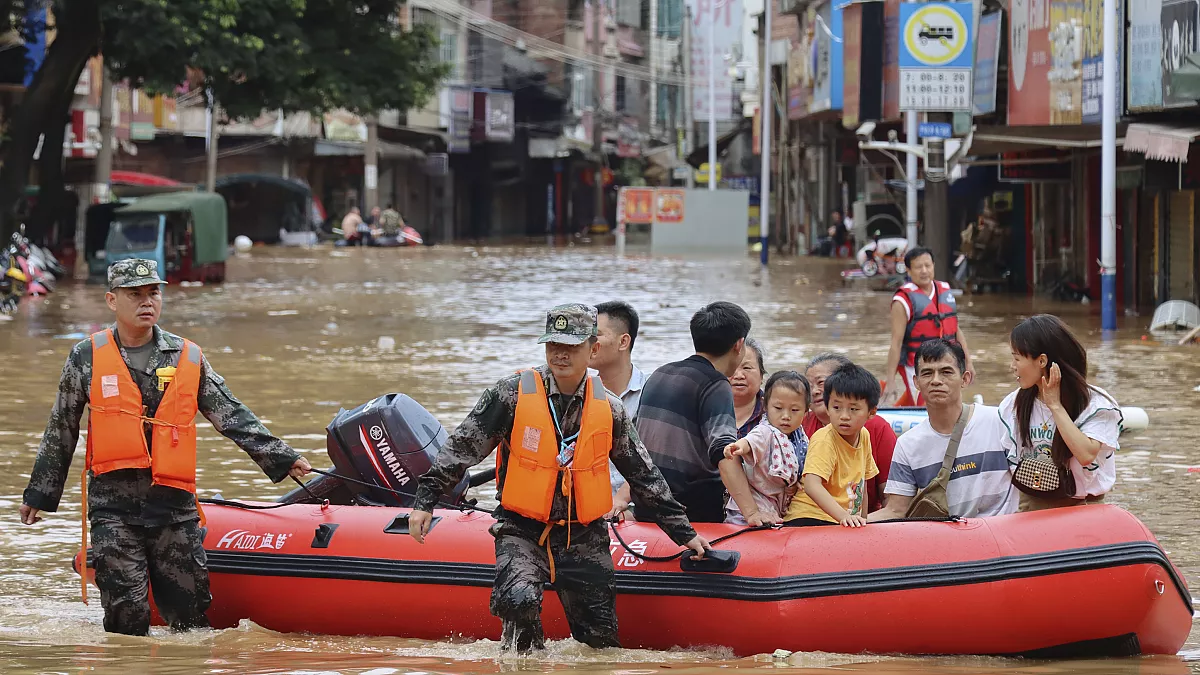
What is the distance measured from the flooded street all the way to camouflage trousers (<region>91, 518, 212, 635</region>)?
100mm

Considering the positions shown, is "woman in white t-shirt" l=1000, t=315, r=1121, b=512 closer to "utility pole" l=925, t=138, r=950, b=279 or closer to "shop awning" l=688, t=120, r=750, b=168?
"utility pole" l=925, t=138, r=950, b=279

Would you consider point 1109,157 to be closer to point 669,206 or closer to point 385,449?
point 385,449

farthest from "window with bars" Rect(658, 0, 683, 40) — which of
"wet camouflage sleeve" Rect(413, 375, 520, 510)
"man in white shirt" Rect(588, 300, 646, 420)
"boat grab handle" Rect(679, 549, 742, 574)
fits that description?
"wet camouflage sleeve" Rect(413, 375, 520, 510)

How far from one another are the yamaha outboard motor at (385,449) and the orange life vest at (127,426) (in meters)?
1.08

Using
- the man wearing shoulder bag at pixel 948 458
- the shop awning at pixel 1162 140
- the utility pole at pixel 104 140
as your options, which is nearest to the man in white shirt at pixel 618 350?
the man wearing shoulder bag at pixel 948 458

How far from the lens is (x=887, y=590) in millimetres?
6156

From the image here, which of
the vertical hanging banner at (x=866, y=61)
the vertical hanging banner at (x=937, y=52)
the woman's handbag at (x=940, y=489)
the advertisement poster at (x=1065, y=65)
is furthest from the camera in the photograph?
the vertical hanging banner at (x=866, y=61)

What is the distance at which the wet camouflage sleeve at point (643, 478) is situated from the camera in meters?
6.07

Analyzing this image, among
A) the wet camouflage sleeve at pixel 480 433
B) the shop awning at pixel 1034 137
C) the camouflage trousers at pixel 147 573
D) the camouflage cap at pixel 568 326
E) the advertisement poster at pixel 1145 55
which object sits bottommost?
the camouflage trousers at pixel 147 573

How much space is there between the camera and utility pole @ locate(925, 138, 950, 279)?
84.8 feet

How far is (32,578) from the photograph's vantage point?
7.98 m

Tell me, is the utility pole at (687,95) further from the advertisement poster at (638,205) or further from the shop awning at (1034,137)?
the shop awning at (1034,137)

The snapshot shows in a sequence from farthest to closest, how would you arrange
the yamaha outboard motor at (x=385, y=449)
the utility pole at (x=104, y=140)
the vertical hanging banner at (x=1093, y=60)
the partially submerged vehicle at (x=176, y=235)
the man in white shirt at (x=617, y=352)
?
the utility pole at (x=104, y=140)
the partially submerged vehicle at (x=176, y=235)
the vertical hanging banner at (x=1093, y=60)
the yamaha outboard motor at (x=385, y=449)
the man in white shirt at (x=617, y=352)

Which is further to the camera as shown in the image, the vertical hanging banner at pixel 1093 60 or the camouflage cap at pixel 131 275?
the vertical hanging banner at pixel 1093 60
